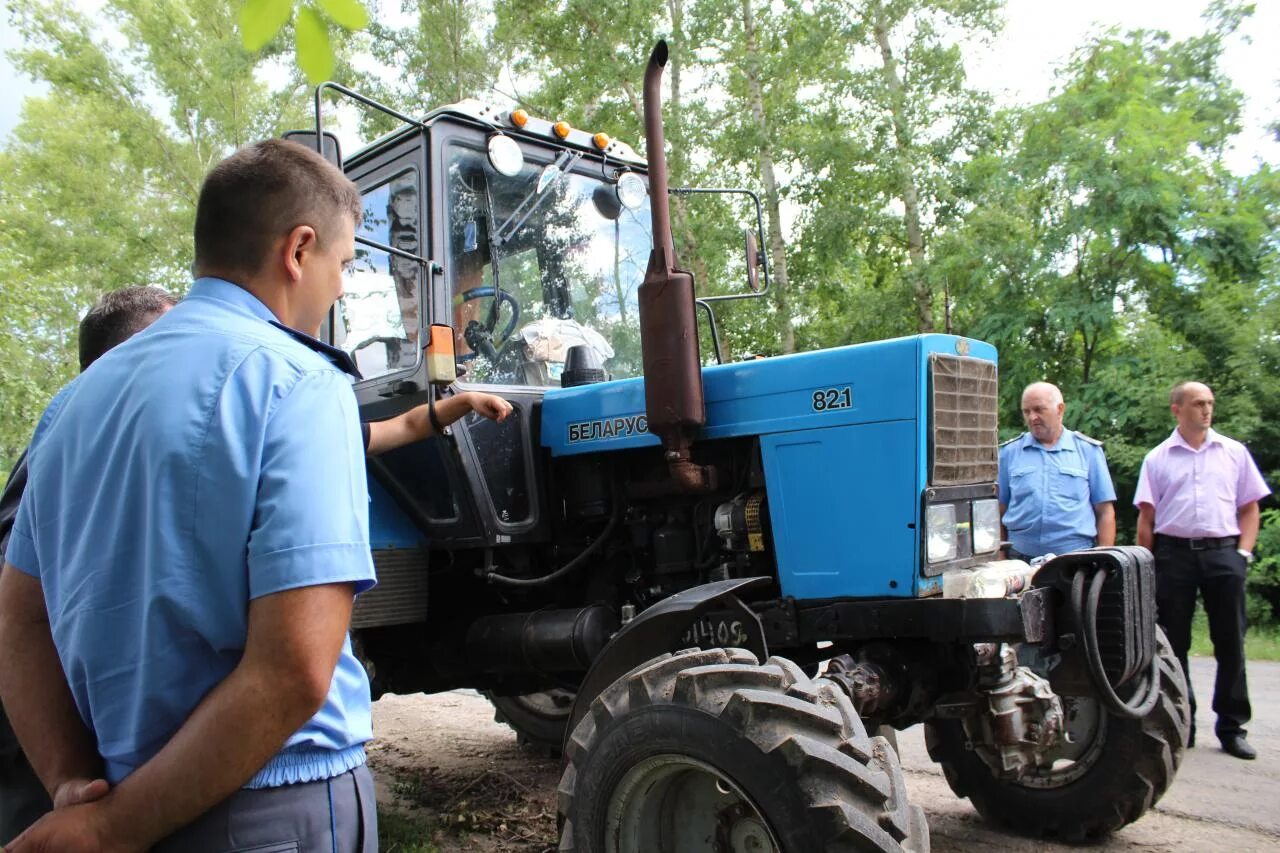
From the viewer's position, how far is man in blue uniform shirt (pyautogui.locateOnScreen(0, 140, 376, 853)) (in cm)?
120

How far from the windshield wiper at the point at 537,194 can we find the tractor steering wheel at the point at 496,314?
8.4 inches

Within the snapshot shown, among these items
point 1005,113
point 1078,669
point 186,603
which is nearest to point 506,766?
point 1078,669

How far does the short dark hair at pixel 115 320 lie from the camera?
8.21 ft

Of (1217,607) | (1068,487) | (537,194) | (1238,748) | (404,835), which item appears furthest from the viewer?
(1217,607)

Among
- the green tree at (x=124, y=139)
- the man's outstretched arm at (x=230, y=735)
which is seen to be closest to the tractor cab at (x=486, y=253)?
the man's outstretched arm at (x=230, y=735)

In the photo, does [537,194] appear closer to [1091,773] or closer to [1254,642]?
[1091,773]

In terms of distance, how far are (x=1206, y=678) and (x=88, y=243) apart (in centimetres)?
2423

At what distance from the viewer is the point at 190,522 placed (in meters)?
1.23

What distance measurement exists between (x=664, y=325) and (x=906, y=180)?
1116 centimetres

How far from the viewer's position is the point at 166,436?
4.04ft

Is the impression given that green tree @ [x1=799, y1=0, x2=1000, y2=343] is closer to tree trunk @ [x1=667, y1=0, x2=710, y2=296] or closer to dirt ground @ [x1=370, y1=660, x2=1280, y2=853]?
tree trunk @ [x1=667, y1=0, x2=710, y2=296]

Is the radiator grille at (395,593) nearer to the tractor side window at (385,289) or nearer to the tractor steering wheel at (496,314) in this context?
the tractor side window at (385,289)

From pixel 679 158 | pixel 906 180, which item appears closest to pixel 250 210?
pixel 906 180

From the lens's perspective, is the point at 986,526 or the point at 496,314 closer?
the point at 986,526
